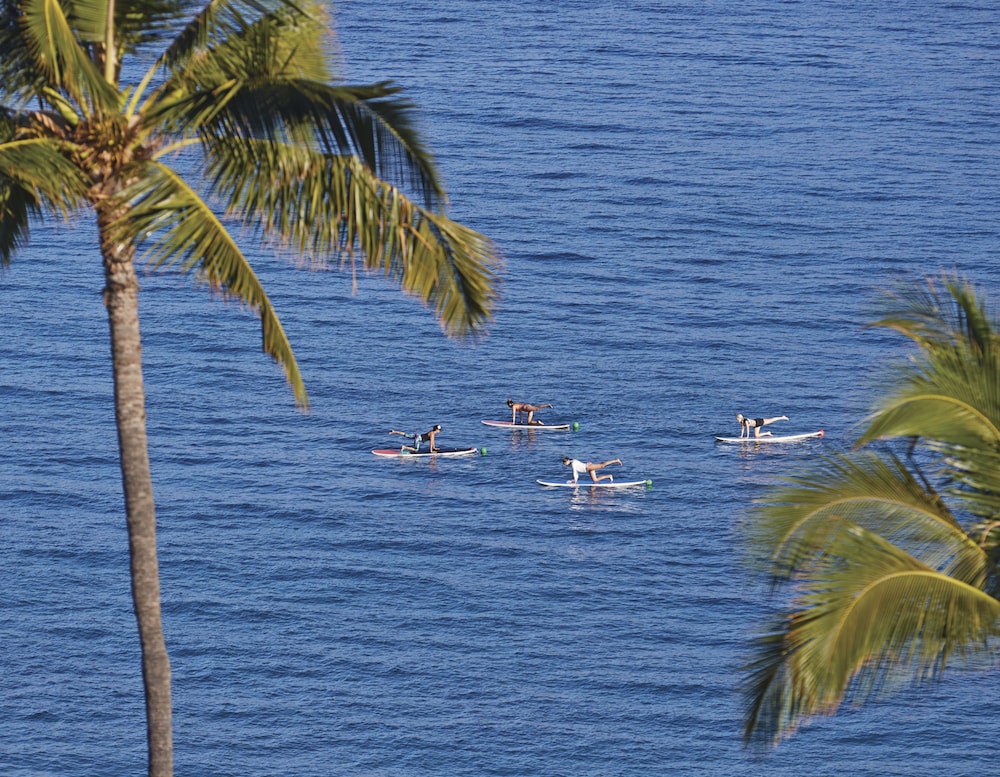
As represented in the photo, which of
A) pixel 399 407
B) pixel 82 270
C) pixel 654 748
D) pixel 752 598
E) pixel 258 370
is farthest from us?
pixel 82 270

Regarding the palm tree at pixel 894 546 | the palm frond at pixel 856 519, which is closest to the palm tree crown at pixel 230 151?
the palm frond at pixel 856 519

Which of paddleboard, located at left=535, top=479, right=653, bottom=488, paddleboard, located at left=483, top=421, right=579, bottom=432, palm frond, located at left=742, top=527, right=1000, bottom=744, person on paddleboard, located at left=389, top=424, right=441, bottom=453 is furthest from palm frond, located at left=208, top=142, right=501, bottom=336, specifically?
paddleboard, located at left=483, top=421, right=579, bottom=432

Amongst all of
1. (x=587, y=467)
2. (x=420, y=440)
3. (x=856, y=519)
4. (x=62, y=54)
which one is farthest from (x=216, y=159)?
(x=420, y=440)

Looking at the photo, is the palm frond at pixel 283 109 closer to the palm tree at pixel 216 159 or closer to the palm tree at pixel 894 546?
the palm tree at pixel 216 159

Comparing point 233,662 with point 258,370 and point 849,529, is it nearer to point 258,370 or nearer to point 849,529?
point 258,370


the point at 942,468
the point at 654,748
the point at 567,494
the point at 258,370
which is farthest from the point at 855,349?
the point at 942,468

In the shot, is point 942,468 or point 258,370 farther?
point 258,370

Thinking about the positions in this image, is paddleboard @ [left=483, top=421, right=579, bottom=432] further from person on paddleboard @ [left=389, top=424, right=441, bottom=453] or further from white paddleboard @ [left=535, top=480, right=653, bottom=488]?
white paddleboard @ [left=535, top=480, right=653, bottom=488]
